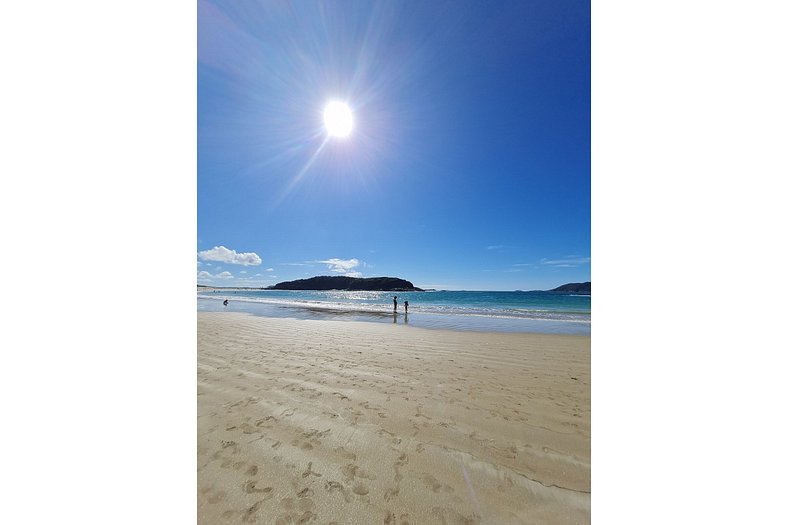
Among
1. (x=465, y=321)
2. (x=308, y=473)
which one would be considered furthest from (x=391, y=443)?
(x=465, y=321)

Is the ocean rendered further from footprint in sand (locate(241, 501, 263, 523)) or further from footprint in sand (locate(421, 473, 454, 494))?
footprint in sand (locate(241, 501, 263, 523))

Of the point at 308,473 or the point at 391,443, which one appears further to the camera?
the point at 391,443

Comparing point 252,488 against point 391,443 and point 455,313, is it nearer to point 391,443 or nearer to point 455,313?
point 391,443

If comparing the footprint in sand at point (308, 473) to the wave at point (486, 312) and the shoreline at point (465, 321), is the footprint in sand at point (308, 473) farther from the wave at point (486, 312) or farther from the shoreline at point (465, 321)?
the wave at point (486, 312)

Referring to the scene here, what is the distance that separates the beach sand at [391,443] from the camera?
5.92 ft

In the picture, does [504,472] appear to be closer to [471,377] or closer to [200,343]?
[471,377]

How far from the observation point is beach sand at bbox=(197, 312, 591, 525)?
71.0 inches

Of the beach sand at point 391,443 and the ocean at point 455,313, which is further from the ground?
the beach sand at point 391,443

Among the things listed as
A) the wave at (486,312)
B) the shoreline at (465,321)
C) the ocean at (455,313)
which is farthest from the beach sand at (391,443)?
the wave at (486,312)

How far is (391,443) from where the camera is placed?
2.49 m

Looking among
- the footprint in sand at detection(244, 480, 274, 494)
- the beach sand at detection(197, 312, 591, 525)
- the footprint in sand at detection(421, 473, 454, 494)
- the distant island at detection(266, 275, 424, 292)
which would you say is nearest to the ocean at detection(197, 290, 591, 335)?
the beach sand at detection(197, 312, 591, 525)
